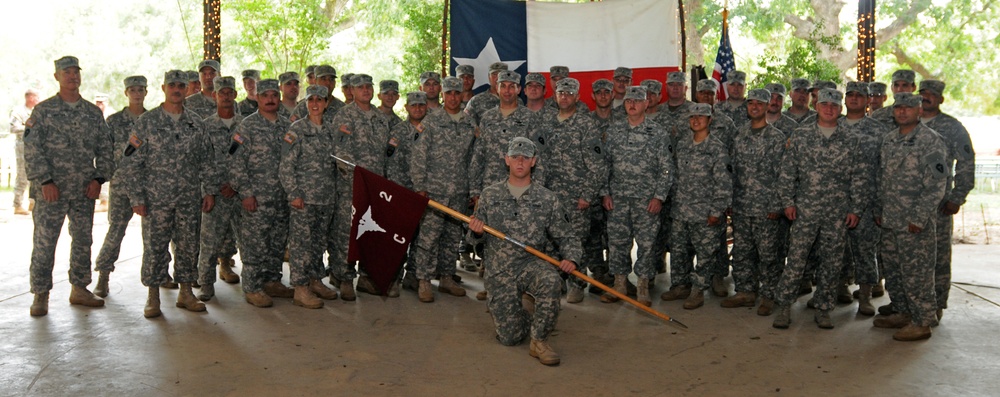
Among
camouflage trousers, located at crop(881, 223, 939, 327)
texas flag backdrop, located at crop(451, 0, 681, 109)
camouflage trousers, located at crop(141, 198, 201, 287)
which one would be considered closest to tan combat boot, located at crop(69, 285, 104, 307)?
camouflage trousers, located at crop(141, 198, 201, 287)

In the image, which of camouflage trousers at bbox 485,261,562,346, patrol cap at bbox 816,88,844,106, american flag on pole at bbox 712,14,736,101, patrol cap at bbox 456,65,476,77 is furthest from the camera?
american flag on pole at bbox 712,14,736,101

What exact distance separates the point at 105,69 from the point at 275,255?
1338 centimetres

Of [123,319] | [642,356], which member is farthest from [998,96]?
[123,319]

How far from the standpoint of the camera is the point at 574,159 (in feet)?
22.6

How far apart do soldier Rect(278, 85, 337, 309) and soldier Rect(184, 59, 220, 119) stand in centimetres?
167

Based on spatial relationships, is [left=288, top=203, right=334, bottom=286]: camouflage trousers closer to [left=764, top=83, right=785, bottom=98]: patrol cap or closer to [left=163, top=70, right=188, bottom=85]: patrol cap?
[left=163, top=70, right=188, bottom=85]: patrol cap

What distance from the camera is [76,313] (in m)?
6.23

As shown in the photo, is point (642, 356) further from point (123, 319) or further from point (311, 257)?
point (123, 319)

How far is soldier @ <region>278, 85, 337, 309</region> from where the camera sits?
6.42 metres

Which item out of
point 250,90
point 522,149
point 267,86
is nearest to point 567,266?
point 522,149

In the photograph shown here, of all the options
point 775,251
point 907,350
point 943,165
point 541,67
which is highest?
point 541,67

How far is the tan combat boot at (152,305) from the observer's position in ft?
20.0

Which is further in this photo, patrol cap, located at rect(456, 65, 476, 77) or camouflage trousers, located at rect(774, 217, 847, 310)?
patrol cap, located at rect(456, 65, 476, 77)

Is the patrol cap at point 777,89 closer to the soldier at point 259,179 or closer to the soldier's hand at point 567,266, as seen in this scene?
the soldier's hand at point 567,266
